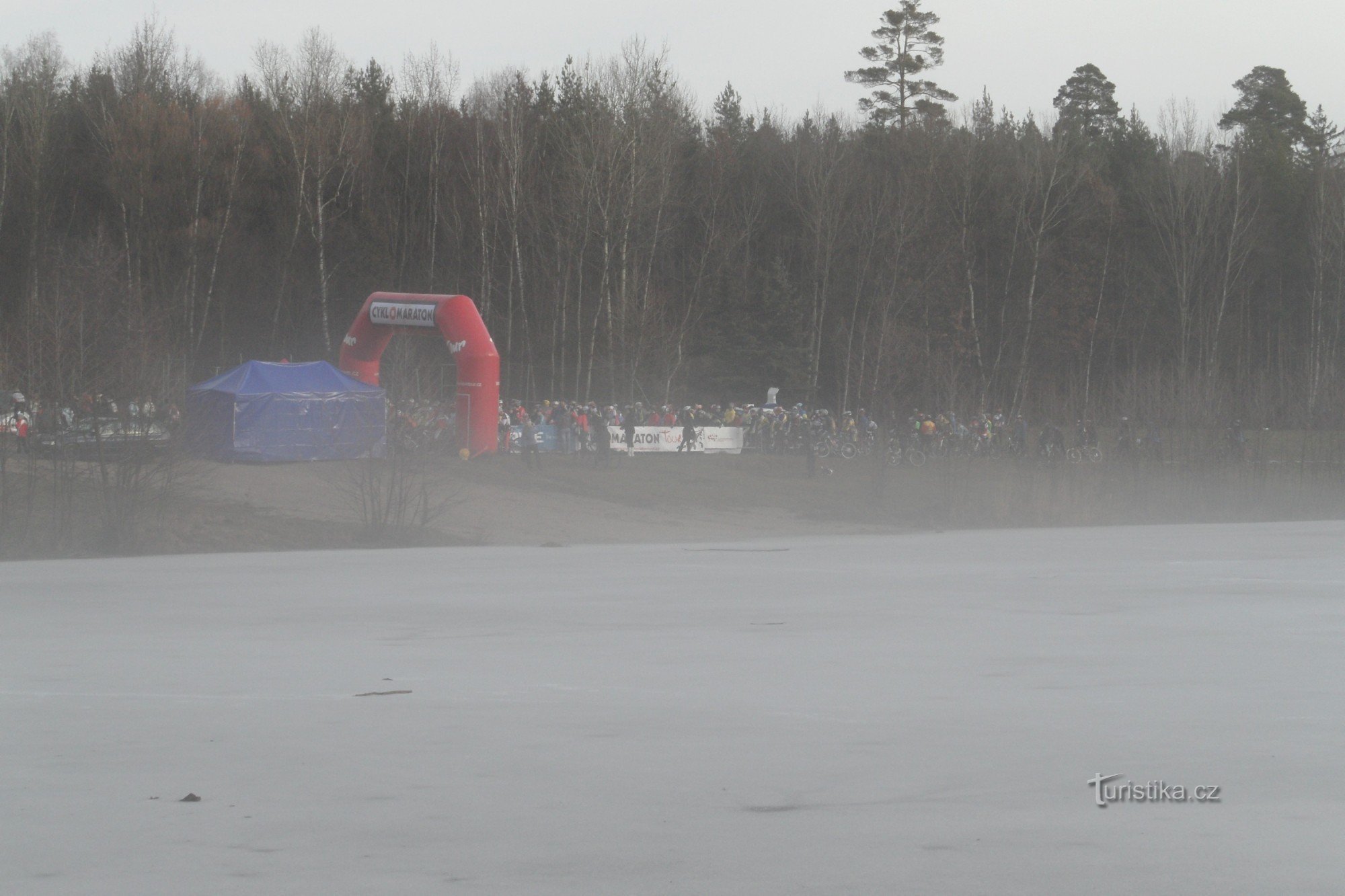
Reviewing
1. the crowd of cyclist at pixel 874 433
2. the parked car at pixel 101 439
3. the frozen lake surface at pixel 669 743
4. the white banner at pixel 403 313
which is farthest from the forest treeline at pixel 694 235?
the frozen lake surface at pixel 669 743

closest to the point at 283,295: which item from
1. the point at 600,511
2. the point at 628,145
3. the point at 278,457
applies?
the point at 628,145

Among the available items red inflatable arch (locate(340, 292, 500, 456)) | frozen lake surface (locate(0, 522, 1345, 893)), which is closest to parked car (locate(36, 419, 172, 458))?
red inflatable arch (locate(340, 292, 500, 456))

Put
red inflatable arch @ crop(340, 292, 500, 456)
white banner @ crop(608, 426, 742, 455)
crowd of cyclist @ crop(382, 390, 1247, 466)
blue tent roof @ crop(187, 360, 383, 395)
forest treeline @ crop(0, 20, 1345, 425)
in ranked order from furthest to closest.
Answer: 1. forest treeline @ crop(0, 20, 1345, 425)
2. white banner @ crop(608, 426, 742, 455)
3. crowd of cyclist @ crop(382, 390, 1247, 466)
4. red inflatable arch @ crop(340, 292, 500, 456)
5. blue tent roof @ crop(187, 360, 383, 395)

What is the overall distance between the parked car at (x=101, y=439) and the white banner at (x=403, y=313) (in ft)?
52.1

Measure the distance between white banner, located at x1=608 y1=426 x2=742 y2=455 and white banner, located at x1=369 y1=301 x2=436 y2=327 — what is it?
850 cm

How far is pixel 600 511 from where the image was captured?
44062 mm

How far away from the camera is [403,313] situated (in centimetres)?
5119

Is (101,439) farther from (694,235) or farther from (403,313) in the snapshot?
(694,235)

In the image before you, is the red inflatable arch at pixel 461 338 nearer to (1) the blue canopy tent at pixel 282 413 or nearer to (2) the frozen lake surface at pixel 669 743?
(1) the blue canopy tent at pixel 282 413

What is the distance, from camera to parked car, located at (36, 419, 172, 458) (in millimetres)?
35031

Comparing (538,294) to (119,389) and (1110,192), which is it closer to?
(1110,192)

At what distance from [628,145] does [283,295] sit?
19.1 metres

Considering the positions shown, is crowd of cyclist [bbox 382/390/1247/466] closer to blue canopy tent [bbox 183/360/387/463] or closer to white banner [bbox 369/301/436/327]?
white banner [bbox 369/301/436/327]

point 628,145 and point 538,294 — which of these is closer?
point 628,145
